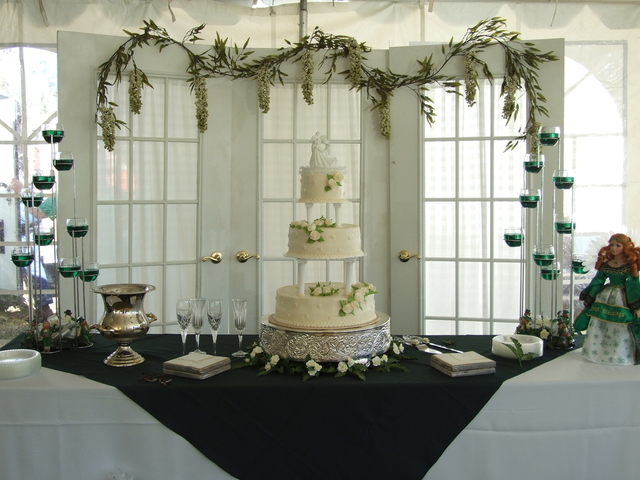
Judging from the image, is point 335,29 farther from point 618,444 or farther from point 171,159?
point 618,444

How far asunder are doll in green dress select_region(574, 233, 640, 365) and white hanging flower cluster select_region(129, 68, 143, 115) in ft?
7.97

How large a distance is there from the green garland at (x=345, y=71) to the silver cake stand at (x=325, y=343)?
1.67m

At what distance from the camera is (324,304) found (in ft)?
7.19

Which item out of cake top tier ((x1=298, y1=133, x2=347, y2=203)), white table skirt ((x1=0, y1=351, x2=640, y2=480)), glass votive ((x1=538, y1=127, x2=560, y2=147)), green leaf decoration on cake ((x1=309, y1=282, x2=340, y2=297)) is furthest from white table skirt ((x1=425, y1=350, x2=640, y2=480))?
glass votive ((x1=538, y1=127, x2=560, y2=147))

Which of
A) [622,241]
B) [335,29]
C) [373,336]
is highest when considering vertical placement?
[335,29]

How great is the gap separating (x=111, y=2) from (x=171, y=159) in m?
1.39


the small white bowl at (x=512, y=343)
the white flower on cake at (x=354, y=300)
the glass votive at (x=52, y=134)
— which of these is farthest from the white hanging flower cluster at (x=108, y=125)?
the small white bowl at (x=512, y=343)

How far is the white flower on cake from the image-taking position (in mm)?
2188

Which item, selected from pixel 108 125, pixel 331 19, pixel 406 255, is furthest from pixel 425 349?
pixel 331 19

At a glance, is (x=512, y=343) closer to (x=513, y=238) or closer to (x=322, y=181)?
(x=513, y=238)

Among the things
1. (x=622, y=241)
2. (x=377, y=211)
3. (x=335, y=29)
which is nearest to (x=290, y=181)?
(x=377, y=211)

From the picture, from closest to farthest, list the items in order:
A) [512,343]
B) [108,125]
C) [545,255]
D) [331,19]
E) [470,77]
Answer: [512,343] < [545,255] < [108,125] < [470,77] < [331,19]

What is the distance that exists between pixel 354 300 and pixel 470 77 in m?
1.81

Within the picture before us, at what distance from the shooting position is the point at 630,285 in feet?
7.22
